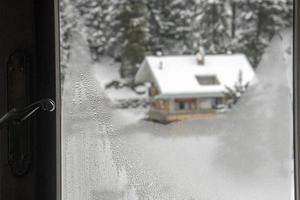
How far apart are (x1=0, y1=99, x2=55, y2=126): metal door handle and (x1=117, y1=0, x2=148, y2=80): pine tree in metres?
0.18

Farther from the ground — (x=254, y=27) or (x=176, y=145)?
(x=254, y=27)

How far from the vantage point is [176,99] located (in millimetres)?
1568

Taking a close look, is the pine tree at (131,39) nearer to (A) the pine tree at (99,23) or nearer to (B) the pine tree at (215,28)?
(A) the pine tree at (99,23)

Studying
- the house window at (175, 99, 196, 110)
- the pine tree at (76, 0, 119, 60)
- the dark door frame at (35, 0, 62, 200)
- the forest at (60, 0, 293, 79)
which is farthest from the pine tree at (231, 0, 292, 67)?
the dark door frame at (35, 0, 62, 200)

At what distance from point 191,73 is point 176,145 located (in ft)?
0.57

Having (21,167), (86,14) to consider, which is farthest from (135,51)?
(21,167)

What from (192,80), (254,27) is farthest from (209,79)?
(254,27)

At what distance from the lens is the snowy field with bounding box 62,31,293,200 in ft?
5.21

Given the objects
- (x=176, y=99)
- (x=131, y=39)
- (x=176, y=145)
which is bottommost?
(x=176, y=145)

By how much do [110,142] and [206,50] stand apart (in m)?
0.31

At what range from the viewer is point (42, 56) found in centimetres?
158

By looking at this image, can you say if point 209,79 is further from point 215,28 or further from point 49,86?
point 49,86

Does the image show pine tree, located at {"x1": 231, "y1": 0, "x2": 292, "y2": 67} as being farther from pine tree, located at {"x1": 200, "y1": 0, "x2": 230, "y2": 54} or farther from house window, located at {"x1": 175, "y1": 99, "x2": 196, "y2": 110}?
house window, located at {"x1": 175, "y1": 99, "x2": 196, "y2": 110}

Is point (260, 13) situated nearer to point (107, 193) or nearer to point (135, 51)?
point (135, 51)
